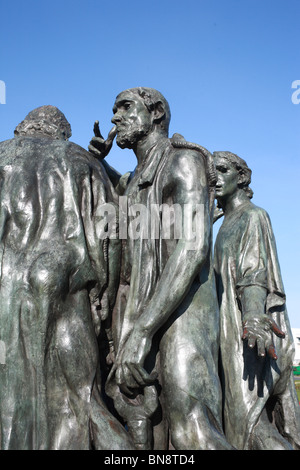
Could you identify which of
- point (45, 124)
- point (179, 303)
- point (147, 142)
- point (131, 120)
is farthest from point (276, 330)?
point (45, 124)

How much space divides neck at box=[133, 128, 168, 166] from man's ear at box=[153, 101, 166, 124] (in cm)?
10

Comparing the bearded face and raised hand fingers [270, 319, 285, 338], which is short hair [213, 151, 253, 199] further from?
raised hand fingers [270, 319, 285, 338]

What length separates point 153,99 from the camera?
609 cm

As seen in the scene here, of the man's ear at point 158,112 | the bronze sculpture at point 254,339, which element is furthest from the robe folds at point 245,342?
the man's ear at point 158,112

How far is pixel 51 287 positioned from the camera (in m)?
5.32

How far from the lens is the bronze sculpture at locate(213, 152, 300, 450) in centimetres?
566

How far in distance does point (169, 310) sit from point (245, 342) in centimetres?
111

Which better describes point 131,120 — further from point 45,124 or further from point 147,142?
point 45,124

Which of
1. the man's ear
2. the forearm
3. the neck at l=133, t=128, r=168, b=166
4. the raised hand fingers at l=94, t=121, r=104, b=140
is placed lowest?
the forearm

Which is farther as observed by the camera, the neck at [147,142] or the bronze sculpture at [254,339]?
the neck at [147,142]

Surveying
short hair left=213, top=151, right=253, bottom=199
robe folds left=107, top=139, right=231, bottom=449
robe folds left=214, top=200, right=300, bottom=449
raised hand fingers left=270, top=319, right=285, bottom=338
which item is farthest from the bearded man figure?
short hair left=213, top=151, right=253, bottom=199

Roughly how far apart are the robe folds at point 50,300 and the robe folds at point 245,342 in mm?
1282

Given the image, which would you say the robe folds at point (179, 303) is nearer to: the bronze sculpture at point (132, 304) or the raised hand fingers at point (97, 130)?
the bronze sculpture at point (132, 304)

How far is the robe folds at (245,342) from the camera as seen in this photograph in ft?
19.2
